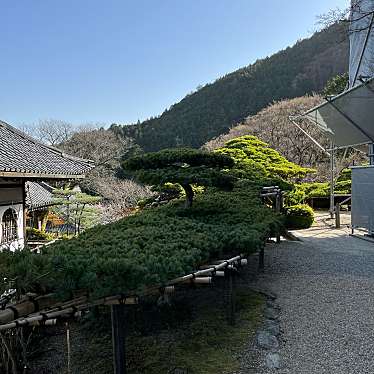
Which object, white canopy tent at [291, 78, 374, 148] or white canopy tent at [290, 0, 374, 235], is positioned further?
white canopy tent at [290, 0, 374, 235]

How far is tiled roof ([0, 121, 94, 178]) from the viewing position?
19.0ft

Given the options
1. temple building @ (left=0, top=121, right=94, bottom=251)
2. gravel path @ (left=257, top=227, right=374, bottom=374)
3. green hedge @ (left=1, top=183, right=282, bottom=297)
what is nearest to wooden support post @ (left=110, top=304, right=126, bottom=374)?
green hedge @ (left=1, top=183, right=282, bottom=297)

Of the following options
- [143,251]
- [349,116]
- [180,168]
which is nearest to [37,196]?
[180,168]

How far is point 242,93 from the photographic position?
3130cm

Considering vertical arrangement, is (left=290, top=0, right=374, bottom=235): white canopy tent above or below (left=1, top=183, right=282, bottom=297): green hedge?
above

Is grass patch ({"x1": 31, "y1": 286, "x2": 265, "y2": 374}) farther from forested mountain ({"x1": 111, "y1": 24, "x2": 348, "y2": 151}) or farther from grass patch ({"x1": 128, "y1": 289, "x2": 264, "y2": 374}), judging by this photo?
forested mountain ({"x1": 111, "y1": 24, "x2": 348, "y2": 151})

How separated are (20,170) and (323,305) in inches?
191

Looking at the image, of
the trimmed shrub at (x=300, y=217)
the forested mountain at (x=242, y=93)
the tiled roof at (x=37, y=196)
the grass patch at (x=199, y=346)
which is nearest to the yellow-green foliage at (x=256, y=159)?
the trimmed shrub at (x=300, y=217)

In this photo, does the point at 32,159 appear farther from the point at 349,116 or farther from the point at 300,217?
the point at 300,217

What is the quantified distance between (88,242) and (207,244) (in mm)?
1240

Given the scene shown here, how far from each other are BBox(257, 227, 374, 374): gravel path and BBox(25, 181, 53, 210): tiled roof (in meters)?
8.97

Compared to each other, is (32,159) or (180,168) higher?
(32,159)

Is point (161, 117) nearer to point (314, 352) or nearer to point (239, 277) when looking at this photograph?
point (239, 277)

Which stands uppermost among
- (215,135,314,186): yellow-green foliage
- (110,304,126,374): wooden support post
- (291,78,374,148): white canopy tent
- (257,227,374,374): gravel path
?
(291,78,374,148): white canopy tent
